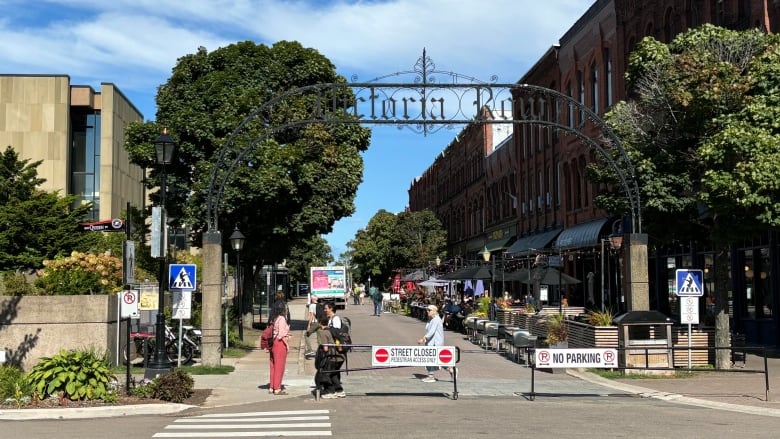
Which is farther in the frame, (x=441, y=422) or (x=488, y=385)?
(x=488, y=385)

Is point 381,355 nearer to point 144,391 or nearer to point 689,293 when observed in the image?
point 144,391

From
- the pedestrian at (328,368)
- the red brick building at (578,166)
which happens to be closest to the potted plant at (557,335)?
the pedestrian at (328,368)

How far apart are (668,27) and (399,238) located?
48604 millimetres

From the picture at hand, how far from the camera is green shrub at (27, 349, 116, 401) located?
44.0 ft

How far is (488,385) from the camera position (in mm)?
17234

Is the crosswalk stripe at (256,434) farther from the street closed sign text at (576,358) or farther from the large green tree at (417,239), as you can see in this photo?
the large green tree at (417,239)

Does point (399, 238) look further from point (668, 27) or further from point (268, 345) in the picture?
point (268, 345)

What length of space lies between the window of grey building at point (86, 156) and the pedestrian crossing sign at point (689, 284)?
53184 mm

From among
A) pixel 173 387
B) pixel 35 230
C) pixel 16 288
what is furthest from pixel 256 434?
pixel 35 230

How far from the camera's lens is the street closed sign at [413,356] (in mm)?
14984

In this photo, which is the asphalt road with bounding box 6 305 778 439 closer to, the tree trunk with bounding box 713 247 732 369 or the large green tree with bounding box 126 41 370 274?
the tree trunk with bounding box 713 247 732 369

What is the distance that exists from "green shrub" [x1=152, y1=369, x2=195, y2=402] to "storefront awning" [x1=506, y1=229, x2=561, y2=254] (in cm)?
2952

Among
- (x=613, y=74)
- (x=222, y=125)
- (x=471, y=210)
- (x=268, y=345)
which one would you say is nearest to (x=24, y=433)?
(x=268, y=345)

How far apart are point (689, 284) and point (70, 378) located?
12912 mm
